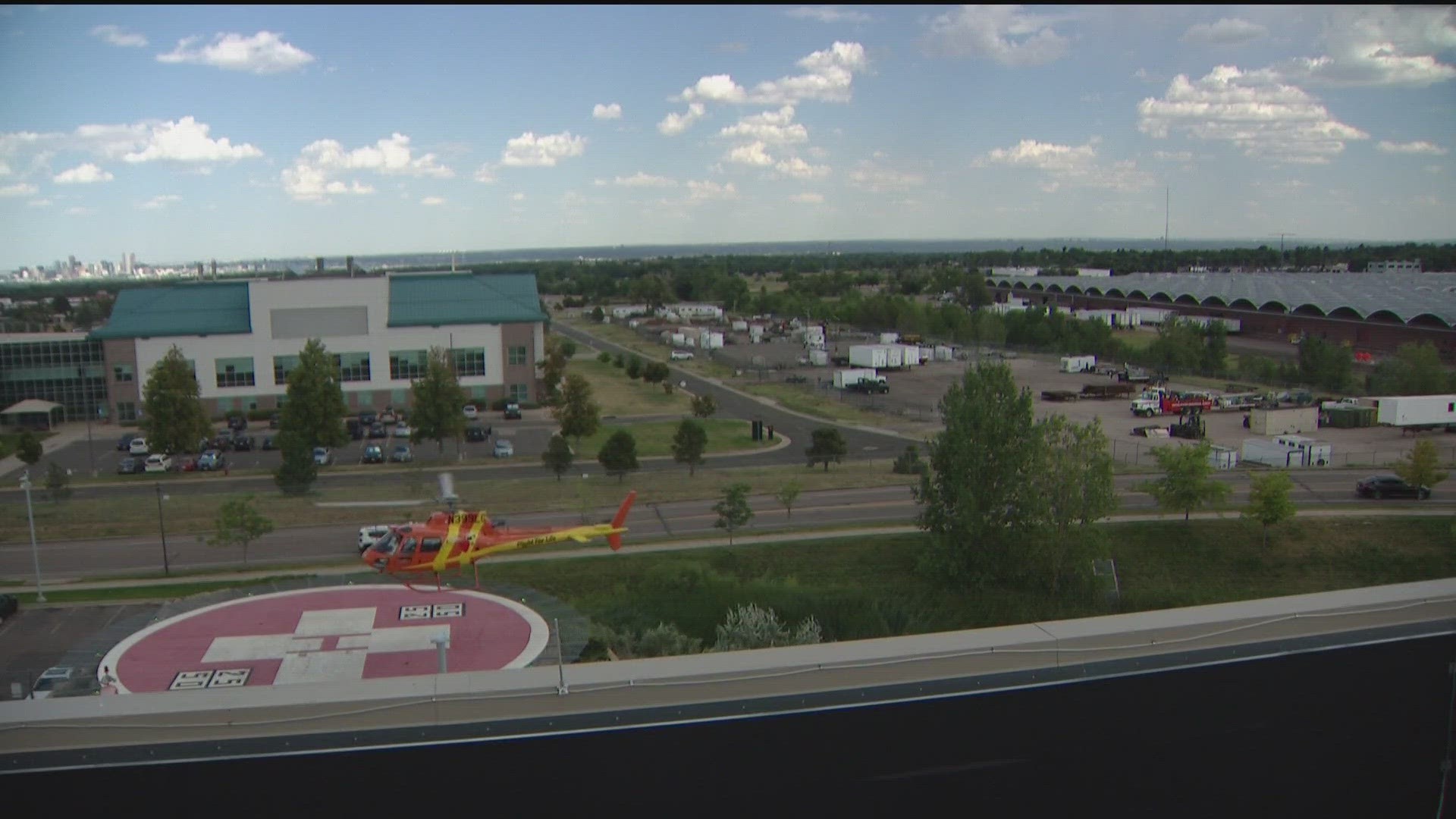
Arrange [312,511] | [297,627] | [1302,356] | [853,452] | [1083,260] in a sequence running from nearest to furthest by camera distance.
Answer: [297,627]
[312,511]
[853,452]
[1302,356]
[1083,260]

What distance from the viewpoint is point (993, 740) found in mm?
2648

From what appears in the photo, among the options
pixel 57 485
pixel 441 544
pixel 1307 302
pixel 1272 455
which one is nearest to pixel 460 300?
pixel 57 485

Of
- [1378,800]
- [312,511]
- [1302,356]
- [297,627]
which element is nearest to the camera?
[1378,800]

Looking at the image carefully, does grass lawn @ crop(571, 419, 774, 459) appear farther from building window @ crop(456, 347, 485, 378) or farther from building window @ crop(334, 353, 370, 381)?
building window @ crop(334, 353, 370, 381)

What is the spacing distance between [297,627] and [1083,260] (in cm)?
10101

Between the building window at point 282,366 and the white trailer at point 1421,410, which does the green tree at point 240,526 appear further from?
the white trailer at point 1421,410

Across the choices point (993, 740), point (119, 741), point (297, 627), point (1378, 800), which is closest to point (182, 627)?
point (297, 627)

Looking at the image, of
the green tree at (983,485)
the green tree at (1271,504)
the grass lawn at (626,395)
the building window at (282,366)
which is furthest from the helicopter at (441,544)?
the building window at (282,366)

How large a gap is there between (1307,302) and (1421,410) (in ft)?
47.7

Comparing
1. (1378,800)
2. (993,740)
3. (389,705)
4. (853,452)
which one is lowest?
(853,452)

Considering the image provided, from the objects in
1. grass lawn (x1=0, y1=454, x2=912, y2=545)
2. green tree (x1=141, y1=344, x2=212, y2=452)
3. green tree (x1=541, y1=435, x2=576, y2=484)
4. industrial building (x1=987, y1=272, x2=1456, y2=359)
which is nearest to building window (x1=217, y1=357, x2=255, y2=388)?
green tree (x1=141, y1=344, x2=212, y2=452)

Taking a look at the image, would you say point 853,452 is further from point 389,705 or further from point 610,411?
point 389,705

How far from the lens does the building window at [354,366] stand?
104 ft

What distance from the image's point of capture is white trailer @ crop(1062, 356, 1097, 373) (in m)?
38.3
